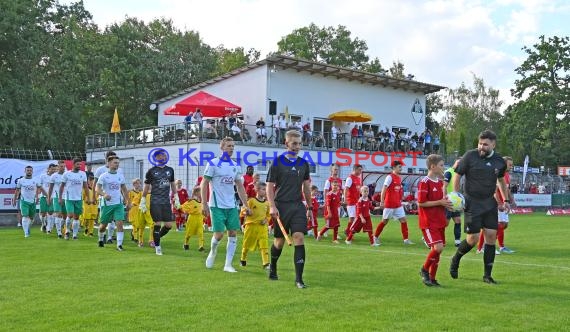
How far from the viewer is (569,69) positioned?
64562 millimetres

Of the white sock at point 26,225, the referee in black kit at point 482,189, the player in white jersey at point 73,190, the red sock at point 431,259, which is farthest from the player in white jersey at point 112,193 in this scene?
the referee in black kit at point 482,189

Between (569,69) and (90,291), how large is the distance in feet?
214

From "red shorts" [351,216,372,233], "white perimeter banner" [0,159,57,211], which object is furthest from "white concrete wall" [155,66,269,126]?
"red shorts" [351,216,372,233]

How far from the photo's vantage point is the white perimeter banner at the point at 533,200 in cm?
3838

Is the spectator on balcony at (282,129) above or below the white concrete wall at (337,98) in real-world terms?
below

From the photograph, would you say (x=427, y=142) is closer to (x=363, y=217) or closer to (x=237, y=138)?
(x=237, y=138)

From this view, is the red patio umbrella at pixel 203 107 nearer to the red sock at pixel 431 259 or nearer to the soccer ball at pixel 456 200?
the soccer ball at pixel 456 200

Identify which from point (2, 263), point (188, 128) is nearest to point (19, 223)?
point (188, 128)

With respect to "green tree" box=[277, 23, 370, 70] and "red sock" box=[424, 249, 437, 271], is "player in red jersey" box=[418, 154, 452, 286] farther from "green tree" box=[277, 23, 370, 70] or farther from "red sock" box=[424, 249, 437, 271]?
"green tree" box=[277, 23, 370, 70]

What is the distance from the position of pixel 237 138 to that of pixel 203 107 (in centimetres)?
221

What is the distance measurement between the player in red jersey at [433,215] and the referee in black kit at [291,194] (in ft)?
5.40

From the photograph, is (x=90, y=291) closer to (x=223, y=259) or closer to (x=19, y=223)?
(x=223, y=259)

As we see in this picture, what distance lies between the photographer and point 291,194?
8.75 m

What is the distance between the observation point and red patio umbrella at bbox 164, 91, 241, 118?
30422 millimetres
